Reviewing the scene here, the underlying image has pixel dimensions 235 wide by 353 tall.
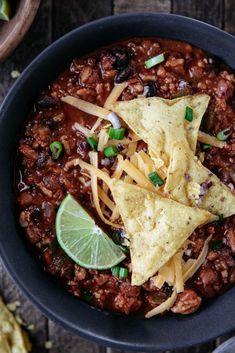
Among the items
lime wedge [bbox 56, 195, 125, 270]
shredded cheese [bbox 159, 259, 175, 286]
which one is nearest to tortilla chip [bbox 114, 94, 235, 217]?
shredded cheese [bbox 159, 259, 175, 286]

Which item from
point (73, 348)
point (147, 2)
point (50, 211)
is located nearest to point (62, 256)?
point (50, 211)

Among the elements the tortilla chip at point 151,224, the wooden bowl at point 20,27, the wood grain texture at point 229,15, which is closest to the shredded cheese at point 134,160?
the tortilla chip at point 151,224

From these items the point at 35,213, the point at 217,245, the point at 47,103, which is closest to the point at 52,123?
the point at 47,103

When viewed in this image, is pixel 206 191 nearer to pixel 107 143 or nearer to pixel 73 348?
pixel 107 143

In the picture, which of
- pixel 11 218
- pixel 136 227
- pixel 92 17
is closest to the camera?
pixel 136 227

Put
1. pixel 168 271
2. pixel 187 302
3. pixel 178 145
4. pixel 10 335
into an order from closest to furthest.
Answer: pixel 178 145 < pixel 168 271 < pixel 187 302 < pixel 10 335

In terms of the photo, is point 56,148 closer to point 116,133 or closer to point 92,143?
point 92,143

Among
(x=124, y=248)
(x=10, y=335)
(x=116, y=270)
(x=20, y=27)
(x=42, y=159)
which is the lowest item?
(x=10, y=335)
